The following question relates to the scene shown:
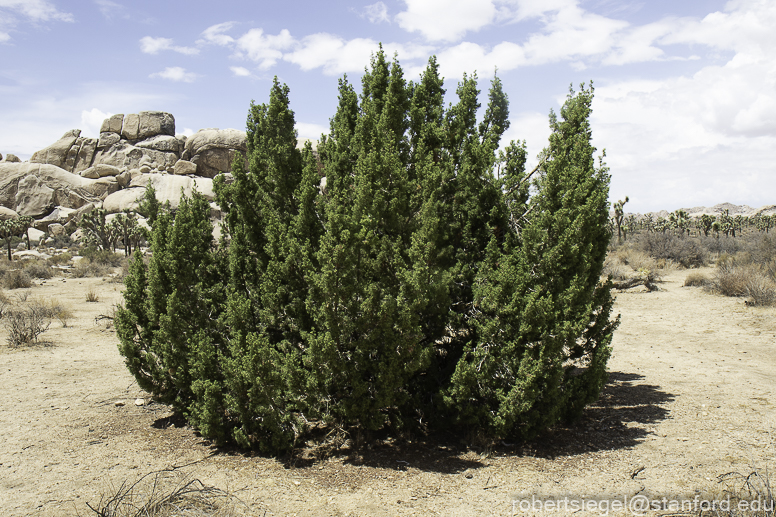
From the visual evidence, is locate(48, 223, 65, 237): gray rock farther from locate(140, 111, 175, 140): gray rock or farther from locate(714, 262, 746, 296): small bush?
locate(714, 262, 746, 296): small bush

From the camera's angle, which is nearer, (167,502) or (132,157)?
(167,502)

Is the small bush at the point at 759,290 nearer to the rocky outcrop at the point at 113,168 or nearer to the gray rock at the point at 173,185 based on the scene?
the rocky outcrop at the point at 113,168

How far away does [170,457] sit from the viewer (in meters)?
5.72

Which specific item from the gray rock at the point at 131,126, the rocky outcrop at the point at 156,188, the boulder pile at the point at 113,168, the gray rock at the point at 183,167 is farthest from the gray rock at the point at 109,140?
the gray rock at the point at 183,167

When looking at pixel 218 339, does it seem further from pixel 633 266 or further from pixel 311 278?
pixel 633 266

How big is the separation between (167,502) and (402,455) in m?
2.75

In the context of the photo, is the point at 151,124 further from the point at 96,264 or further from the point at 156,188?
the point at 96,264

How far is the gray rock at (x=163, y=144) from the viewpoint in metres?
68.2

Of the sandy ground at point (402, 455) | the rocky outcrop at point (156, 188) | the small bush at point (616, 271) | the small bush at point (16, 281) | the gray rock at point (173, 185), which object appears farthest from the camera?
the rocky outcrop at point (156, 188)

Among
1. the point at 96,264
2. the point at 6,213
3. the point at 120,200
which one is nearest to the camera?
the point at 96,264

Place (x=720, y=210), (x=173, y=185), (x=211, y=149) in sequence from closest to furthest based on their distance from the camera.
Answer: (x=173, y=185) < (x=211, y=149) < (x=720, y=210)

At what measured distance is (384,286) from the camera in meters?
5.68

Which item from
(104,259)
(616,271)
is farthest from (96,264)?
(616,271)

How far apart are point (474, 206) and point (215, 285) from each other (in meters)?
3.74
